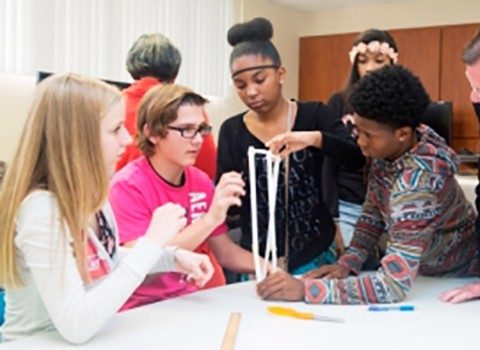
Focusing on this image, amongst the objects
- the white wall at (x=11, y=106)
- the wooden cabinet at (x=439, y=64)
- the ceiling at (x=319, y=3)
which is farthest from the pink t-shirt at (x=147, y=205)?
the ceiling at (x=319, y=3)

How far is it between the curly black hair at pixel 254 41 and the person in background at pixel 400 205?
33 centimetres

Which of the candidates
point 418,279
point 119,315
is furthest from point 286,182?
point 119,315

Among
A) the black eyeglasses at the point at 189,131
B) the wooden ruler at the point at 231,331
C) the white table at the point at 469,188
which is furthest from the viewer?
the white table at the point at 469,188

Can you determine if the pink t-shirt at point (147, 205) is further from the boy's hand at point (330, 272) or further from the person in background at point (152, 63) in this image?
the person in background at point (152, 63)

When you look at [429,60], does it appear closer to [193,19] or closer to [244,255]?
[193,19]

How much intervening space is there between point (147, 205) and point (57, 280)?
0.46m

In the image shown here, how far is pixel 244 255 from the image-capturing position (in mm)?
1524

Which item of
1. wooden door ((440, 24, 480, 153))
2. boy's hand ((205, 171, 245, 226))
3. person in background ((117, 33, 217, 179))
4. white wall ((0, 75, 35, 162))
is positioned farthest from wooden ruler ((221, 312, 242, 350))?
wooden door ((440, 24, 480, 153))

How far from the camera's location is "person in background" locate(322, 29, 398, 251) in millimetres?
1700

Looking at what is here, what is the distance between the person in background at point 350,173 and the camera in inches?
66.9

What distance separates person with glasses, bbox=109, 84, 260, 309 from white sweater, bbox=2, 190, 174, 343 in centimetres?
30

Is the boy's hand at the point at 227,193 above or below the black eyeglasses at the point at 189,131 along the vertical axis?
below

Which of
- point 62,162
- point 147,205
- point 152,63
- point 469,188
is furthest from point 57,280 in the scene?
point 469,188

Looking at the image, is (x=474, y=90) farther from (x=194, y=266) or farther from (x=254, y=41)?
(x=194, y=266)
